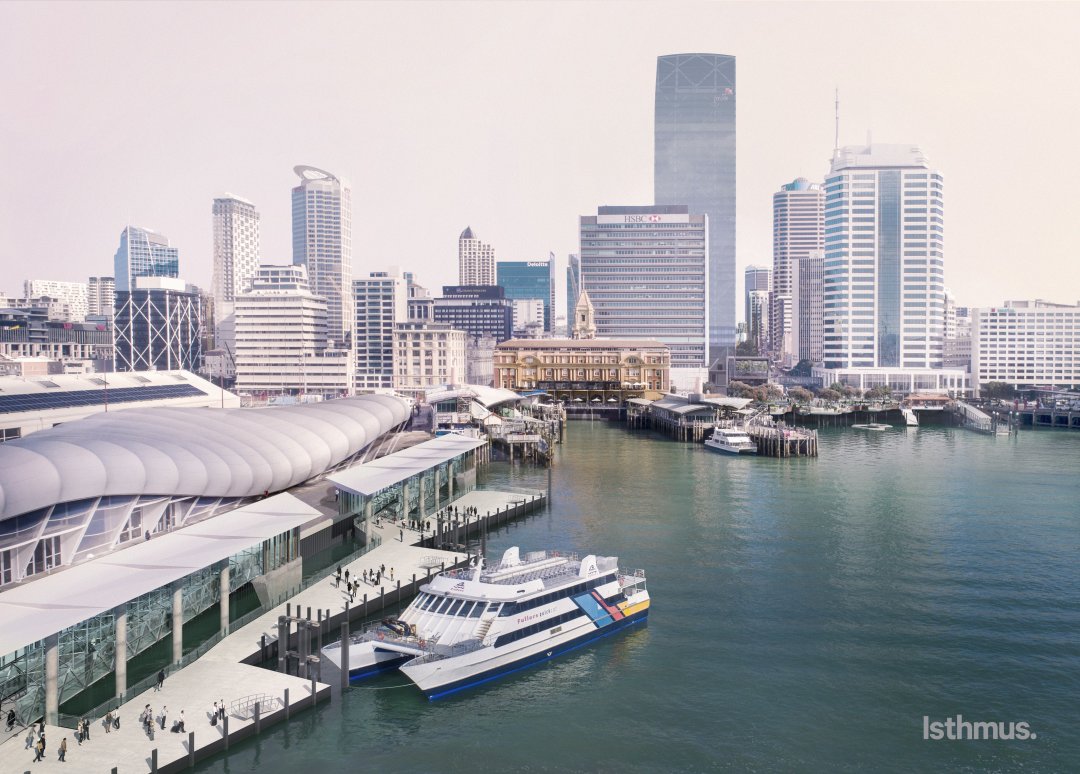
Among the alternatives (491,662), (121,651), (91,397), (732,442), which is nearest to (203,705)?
(121,651)

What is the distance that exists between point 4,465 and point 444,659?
2192 cm

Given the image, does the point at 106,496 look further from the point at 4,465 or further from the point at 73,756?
the point at 73,756

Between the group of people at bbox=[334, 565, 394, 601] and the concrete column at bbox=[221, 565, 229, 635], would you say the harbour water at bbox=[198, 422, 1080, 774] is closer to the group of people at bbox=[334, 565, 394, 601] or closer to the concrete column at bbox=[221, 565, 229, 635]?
the concrete column at bbox=[221, 565, 229, 635]

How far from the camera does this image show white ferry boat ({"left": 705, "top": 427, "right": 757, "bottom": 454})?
11831cm

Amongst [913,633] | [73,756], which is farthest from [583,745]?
[913,633]

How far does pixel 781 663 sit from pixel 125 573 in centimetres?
2843

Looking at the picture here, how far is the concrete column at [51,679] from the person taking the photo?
1229 inches

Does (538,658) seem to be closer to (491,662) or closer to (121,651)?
(491,662)

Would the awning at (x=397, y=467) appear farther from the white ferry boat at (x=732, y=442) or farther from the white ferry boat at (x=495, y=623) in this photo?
the white ferry boat at (x=732, y=442)

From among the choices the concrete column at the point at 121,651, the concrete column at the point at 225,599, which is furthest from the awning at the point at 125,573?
the concrete column at the point at 225,599

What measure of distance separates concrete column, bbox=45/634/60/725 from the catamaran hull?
1281 cm

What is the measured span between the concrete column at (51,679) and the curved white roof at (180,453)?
32.5 feet

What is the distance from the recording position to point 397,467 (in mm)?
65250

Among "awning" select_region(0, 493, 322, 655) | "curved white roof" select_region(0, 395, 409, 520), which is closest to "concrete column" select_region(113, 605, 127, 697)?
"awning" select_region(0, 493, 322, 655)
